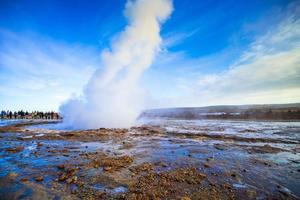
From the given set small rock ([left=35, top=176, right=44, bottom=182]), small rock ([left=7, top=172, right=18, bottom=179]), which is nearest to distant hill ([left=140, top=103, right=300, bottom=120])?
small rock ([left=35, top=176, right=44, bottom=182])

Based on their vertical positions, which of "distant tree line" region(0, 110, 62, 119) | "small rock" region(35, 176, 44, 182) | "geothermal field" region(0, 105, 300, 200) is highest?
"distant tree line" region(0, 110, 62, 119)

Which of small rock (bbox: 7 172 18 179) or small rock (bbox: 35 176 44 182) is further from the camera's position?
small rock (bbox: 7 172 18 179)

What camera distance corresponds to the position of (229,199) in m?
3.81

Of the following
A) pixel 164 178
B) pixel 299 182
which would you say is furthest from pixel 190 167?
pixel 299 182

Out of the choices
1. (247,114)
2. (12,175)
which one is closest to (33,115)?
(12,175)

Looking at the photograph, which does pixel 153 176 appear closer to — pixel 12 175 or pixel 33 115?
pixel 12 175

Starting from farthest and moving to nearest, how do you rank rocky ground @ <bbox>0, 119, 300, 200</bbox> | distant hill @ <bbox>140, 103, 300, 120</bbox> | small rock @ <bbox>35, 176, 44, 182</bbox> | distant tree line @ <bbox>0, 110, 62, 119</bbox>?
distant tree line @ <bbox>0, 110, 62, 119</bbox>
distant hill @ <bbox>140, 103, 300, 120</bbox>
small rock @ <bbox>35, 176, 44, 182</bbox>
rocky ground @ <bbox>0, 119, 300, 200</bbox>

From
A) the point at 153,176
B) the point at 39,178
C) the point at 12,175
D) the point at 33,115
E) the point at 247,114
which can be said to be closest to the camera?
the point at 39,178

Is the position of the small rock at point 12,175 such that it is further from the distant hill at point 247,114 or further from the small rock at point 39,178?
the distant hill at point 247,114

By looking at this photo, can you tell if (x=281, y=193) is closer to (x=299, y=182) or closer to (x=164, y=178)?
(x=299, y=182)

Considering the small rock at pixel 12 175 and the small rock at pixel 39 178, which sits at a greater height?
the small rock at pixel 12 175

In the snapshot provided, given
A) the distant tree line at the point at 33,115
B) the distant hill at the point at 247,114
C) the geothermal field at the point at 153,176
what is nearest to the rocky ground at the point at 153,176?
the geothermal field at the point at 153,176

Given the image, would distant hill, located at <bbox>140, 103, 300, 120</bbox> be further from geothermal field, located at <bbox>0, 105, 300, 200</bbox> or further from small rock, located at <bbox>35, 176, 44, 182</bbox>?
small rock, located at <bbox>35, 176, 44, 182</bbox>

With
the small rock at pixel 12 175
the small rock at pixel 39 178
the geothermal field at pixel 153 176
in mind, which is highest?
the small rock at pixel 12 175
